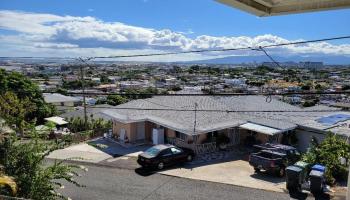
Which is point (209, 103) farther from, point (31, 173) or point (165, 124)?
point (31, 173)

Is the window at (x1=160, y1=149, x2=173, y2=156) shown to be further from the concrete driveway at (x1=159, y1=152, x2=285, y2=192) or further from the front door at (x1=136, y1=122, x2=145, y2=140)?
the front door at (x1=136, y1=122, x2=145, y2=140)

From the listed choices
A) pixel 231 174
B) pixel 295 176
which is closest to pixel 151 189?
pixel 231 174

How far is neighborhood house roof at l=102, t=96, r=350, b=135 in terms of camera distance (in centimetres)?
2431

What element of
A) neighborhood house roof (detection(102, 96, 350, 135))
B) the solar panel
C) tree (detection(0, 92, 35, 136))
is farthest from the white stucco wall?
tree (detection(0, 92, 35, 136))

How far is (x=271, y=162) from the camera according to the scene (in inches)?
751

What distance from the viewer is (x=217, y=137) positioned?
24922 millimetres

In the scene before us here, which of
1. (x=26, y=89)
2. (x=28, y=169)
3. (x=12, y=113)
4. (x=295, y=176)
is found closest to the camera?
(x=28, y=169)

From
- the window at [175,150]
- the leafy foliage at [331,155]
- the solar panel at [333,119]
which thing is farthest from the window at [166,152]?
the solar panel at [333,119]

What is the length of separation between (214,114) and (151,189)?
10174mm

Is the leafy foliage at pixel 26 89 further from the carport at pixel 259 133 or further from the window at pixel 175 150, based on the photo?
the carport at pixel 259 133

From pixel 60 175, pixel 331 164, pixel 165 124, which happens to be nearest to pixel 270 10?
pixel 60 175

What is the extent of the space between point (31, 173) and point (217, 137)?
16.1 meters

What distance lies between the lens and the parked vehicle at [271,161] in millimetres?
19094

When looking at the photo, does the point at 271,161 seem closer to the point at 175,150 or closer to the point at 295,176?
the point at 295,176
